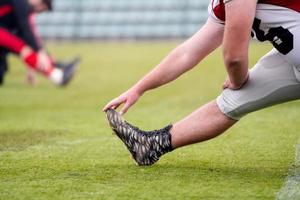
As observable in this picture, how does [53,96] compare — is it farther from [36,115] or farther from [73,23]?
[73,23]

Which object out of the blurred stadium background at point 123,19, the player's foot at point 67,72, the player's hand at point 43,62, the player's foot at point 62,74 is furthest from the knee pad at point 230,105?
the blurred stadium background at point 123,19

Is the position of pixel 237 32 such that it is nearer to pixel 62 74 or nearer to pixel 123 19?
pixel 62 74

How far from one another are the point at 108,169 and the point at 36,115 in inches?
119

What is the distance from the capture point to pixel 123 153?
15.8 ft

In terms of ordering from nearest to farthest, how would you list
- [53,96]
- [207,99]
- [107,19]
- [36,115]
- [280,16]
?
[280,16] → [36,115] → [207,99] → [53,96] → [107,19]

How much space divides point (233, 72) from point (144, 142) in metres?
0.65

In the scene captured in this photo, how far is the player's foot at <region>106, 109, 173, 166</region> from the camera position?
4246 millimetres

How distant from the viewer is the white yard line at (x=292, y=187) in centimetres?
350

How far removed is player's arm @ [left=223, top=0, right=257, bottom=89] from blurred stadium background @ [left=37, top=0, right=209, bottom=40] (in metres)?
17.0

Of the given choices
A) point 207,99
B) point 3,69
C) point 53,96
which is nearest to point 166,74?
point 207,99

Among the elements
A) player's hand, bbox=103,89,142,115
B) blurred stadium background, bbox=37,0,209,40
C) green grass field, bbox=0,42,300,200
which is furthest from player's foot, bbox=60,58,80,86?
blurred stadium background, bbox=37,0,209,40

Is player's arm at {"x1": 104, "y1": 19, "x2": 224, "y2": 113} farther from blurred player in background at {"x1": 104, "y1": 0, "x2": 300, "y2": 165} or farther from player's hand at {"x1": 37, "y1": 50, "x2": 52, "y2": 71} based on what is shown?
player's hand at {"x1": 37, "y1": 50, "x2": 52, "y2": 71}

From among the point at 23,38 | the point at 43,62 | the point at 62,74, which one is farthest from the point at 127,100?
the point at 62,74

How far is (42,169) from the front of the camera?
425 centimetres
